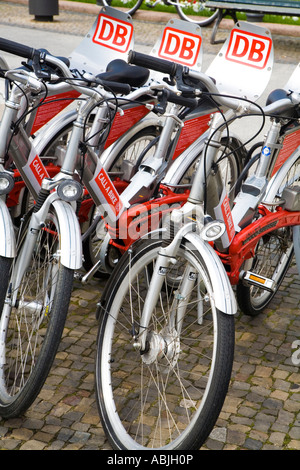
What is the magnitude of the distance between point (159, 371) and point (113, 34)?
1.92 metres

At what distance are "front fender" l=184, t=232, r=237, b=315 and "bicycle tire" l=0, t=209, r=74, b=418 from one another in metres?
0.51

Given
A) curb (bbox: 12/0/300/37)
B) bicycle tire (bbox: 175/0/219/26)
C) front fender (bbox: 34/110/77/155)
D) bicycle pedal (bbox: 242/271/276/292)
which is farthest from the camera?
bicycle tire (bbox: 175/0/219/26)

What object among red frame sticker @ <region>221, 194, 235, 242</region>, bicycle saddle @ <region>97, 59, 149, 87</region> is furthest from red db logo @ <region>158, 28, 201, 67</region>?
red frame sticker @ <region>221, 194, 235, 242</region>

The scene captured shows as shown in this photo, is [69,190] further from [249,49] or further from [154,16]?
[154,16]

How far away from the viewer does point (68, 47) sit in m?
9.52

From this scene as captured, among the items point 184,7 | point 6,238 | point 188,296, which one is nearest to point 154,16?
point 184,7

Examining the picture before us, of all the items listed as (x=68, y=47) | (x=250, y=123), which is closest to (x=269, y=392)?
(x=250, y=123)

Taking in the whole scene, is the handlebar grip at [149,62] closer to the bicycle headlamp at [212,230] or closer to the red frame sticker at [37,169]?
the bicycle headlamp at [212,230]

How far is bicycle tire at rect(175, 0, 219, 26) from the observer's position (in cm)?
1096

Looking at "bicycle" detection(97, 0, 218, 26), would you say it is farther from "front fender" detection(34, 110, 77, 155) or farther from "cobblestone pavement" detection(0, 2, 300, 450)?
"cobblestone pavement" detection(0, 2, 300, 450)

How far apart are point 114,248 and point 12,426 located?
3.49ft

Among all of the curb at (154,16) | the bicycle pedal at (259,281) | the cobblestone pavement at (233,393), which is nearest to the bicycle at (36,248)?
the cobblestone pavement at (233,393)

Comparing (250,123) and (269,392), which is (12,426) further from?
(250,123)

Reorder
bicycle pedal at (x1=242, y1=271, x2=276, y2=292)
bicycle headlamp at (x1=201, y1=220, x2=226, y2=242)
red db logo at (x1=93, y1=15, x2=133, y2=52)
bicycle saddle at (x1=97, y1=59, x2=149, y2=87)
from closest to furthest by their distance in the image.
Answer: bicycle headlamp at (x1=201, y1=220, x2=226, y2=242) → bicycle pedal at (x1=242, y1=271, x2=276, y2=292) → bicycle saddle at (x1=97, y1=59, x2=149, y2=87) → red db logo at (x1=93, y1=15, x2=133, y2=52)
